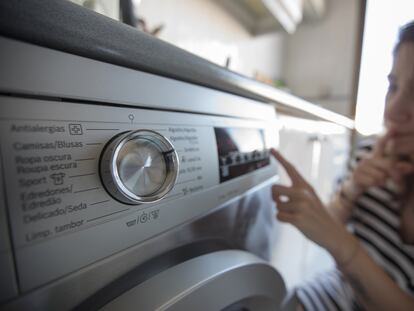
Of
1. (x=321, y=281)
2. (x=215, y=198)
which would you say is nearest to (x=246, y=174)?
(x=215, y=198)

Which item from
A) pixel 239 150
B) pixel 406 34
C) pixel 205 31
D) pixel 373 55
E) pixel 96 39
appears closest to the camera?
pixel 96 39

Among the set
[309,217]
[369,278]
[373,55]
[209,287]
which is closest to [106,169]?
[209,287]

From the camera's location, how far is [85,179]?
154mm

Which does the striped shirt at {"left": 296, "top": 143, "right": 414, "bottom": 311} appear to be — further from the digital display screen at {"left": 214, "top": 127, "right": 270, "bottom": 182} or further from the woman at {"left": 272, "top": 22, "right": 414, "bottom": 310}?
the digital display screen at {"left": 214, "top": 127, "right": 270, "bottom": 182}

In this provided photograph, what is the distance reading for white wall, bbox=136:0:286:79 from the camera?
724 mm

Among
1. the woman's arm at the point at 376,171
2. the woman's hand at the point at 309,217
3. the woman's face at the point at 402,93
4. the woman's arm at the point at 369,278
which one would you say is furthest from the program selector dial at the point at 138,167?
the woman's face at the point at 402,93

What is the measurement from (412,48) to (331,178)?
62 centimetres

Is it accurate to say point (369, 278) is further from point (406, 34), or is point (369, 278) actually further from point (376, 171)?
point (406, 34)

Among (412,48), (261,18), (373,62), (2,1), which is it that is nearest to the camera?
(2,1)

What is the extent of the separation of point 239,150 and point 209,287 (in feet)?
0.58

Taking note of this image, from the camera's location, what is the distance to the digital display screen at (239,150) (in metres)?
0.28

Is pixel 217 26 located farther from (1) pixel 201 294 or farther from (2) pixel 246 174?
(1) pixel 201 294

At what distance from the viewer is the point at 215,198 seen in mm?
268

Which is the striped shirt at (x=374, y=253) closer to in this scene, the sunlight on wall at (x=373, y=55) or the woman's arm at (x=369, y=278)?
the woman's arm at (x=369, y=278)
